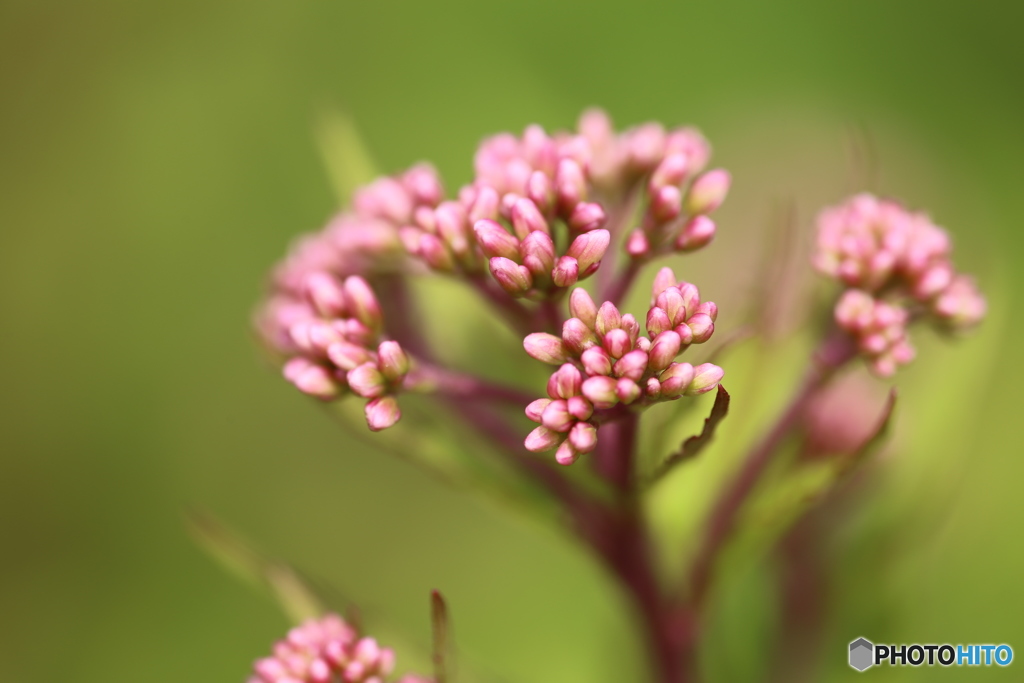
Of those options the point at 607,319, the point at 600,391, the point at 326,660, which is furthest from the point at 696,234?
the point at 326,660

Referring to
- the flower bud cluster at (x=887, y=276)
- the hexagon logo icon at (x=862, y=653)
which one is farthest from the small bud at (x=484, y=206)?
the hexagon logo icon at (x=862, y=653)

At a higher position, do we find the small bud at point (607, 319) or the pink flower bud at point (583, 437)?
the small bud at point (607, 319)

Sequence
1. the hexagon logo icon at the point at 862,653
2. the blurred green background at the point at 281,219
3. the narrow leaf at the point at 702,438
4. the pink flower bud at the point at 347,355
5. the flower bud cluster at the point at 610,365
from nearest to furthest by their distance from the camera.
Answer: the narrow leaf at the point at 702,438 → the flower bud cluster at the point at 610,365 → the pink flower bud at the point at 347,355 → the hexagon logo icon at the point at 862,653 → the blurred green background at the point at 281,219

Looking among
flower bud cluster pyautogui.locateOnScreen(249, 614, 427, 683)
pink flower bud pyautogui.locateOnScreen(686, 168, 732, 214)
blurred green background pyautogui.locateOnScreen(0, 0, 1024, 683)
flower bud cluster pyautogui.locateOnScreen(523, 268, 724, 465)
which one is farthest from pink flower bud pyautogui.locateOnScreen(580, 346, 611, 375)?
blurred green background pyautogui.locateOnScreen(0, 0, 1024, 683)

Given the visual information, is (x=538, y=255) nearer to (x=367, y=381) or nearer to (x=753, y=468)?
(x=367, y=381)

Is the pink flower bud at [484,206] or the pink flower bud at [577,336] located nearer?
the pink flower bud at [577,336]

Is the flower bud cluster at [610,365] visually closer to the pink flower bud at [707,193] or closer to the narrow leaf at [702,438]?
the narrow leaf at [702,438]

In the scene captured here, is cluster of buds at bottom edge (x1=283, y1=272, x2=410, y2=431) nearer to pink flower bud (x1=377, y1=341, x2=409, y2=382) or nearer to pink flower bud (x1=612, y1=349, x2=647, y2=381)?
pink flower bud (x1=377, y1=341, x2=409, y2=382)
